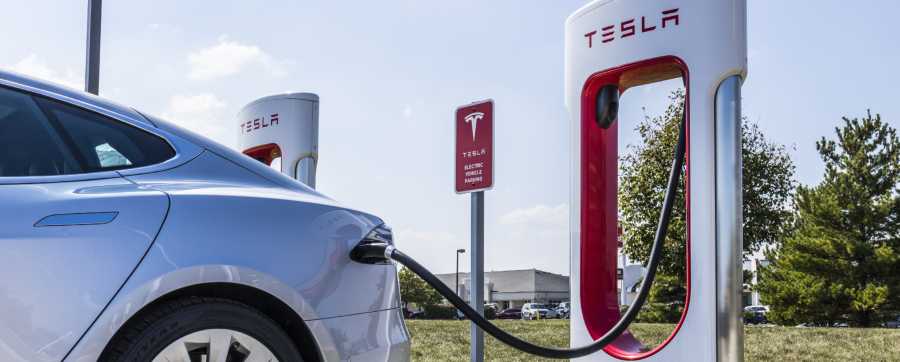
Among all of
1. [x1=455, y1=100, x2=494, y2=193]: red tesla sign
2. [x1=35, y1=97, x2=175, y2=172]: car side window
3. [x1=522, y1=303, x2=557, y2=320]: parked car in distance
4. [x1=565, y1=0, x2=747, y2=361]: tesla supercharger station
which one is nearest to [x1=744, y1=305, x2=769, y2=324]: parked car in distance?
[x1=522, y1=303, x2=557, y2=320]: parked car in distance

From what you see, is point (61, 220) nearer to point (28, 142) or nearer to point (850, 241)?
point (28, 142)

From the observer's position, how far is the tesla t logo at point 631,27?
455 centimetres

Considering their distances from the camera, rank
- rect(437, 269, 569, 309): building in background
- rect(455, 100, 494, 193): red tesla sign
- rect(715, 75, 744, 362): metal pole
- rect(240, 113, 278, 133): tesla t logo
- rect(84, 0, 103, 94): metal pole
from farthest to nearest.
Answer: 1. rect(437, 269, 569, 309): building in background
2. rect(240, 113, 278, 133): tesla t logo
3. rect(84, 0, 103, 94): metal pole
4. rect(455, 100, 494, 193): red tesla sign
5. rect(715, 75, 744, 362): metal pole

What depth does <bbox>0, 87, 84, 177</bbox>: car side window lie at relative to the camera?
8.34 feet

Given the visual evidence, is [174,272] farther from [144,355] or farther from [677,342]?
[677,342]

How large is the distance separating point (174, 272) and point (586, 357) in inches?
116

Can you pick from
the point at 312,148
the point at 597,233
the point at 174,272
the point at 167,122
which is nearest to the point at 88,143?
the point at 167,122

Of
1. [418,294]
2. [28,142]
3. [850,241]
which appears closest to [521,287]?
[418,294]

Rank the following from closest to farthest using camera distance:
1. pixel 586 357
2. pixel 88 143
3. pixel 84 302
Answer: pixel 84 302 < pixel 88 143 < pixel 586 357

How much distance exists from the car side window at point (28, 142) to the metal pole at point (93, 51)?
180 inches

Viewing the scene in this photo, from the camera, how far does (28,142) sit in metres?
2.61

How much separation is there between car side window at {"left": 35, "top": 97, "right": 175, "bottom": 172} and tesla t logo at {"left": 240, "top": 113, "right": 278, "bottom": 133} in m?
5.86

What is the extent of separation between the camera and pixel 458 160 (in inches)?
253

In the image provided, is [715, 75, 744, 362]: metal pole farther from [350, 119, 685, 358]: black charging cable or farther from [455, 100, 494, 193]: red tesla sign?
[455, 100, 494, 193]: red tesla sign
